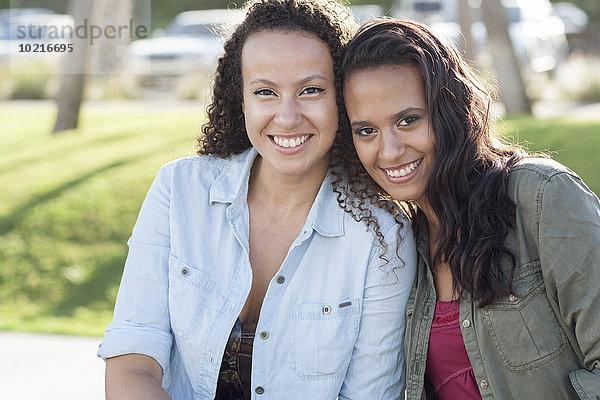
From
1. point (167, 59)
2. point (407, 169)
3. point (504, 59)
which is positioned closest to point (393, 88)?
point (407, 169)

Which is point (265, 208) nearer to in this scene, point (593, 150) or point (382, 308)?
point (382, 308)

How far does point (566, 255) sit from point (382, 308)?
66 centimetres

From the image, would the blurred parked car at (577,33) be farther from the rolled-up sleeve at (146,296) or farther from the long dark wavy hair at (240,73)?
the rolled-up sleeve at (146,296)

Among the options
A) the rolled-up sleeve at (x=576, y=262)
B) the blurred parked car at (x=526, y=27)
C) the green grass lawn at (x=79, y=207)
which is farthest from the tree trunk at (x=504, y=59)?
the rolled-up sleeve at (x=576, y=262)

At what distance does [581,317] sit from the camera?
7.43 ft

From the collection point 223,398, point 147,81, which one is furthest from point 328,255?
point 147,81

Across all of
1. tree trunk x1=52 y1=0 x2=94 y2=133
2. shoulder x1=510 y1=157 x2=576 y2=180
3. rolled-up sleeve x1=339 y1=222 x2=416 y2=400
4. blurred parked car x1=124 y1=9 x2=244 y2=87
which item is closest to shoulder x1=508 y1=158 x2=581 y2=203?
shoulder x1=510 y1=157 x2=576 y2=180

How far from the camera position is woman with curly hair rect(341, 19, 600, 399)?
2.29 metres

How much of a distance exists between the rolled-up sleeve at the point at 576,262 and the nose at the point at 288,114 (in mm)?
805

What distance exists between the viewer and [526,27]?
597 inches

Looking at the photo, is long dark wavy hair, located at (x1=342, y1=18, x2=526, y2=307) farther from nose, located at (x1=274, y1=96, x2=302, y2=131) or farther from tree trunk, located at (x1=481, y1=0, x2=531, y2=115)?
tree trunk, located at (x1=481, y1=0, x2=531, y2=115)

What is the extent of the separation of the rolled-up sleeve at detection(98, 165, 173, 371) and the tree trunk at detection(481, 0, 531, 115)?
6068 millimetres

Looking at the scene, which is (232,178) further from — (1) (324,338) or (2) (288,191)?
(1) (324,338)

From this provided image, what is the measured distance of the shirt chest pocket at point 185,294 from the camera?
2.66 meters
